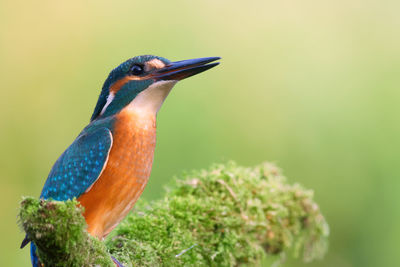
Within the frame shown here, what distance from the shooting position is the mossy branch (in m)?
1.80

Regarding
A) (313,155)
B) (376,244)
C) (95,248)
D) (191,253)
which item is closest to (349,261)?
(376,244)

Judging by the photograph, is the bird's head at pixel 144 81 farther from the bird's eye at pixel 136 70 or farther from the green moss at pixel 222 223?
the green moss at pixel 222 223

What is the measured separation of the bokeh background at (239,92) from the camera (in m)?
6.34

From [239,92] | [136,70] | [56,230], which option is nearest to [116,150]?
[136,70]

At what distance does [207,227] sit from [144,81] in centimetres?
89

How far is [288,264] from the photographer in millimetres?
5984

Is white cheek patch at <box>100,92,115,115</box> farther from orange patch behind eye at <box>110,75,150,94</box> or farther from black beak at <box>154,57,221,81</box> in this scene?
black beak at <box>154,57,221,81</box>

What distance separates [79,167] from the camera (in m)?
2.63

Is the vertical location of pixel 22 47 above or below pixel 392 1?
above

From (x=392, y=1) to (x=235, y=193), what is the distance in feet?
16.9

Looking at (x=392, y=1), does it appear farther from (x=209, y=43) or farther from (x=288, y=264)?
(x=288, y=264)

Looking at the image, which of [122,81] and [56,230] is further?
[122,81]

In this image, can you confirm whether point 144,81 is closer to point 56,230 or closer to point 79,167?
point 79,167

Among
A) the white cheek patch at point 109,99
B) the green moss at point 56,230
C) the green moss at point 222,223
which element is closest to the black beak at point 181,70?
the white cheek patch at point 109,99
